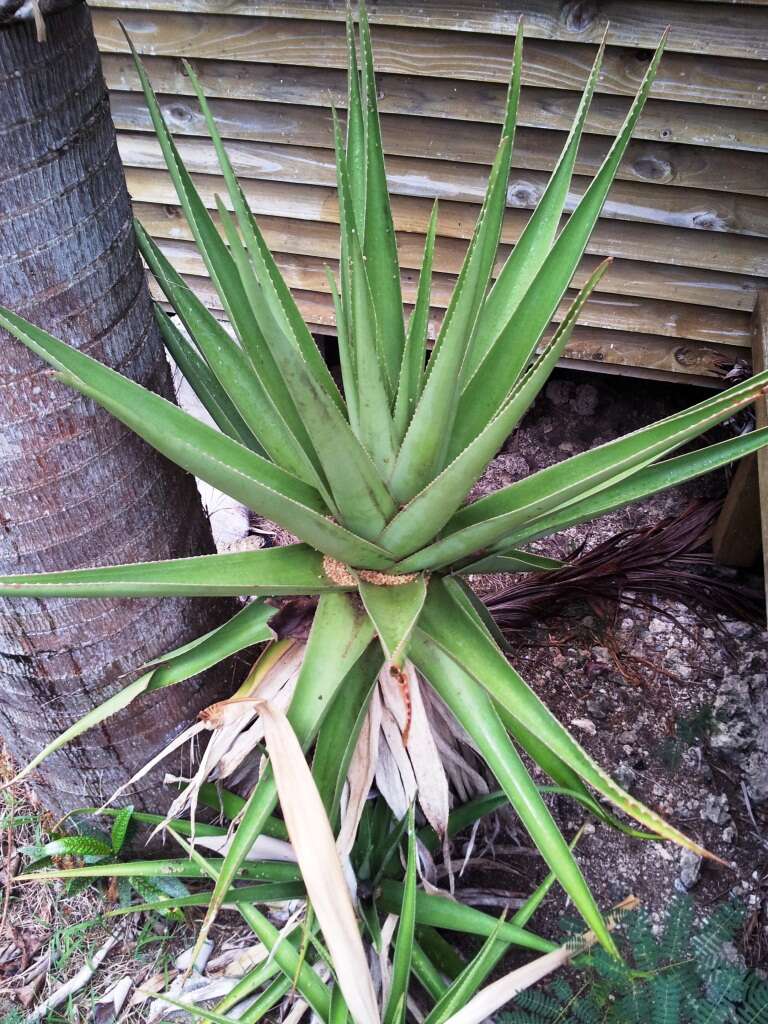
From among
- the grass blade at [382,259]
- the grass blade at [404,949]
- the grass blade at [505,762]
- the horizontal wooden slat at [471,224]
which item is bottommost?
the grass blade at [404,949]

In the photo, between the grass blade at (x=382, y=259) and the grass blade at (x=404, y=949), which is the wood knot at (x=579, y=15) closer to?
the grass blade at (x=382, y=259)

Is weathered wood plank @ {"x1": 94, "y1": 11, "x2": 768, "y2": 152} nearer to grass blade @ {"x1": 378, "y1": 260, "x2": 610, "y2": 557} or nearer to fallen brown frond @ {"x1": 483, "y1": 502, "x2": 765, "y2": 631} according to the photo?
fallen brown frond @ {"x1": 483, "y1": 502, "x2": 765, "y2": 631}

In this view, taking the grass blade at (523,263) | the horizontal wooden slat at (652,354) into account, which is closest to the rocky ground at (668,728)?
the horizontal wooden slat at (652,354)

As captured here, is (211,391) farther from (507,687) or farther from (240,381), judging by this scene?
(507,687)

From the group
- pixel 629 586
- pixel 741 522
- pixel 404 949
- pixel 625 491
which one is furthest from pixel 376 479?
pixel 741 522

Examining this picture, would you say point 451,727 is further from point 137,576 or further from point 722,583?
point 722,583

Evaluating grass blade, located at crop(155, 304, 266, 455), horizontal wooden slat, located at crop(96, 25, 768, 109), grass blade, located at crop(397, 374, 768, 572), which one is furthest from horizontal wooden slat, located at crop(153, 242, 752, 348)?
grass blade, located at crop(397, 374, 768, 572)
